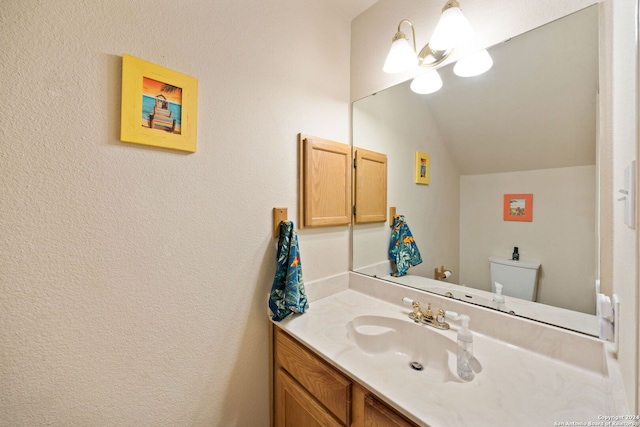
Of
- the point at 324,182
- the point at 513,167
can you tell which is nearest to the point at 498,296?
the point at 513,167

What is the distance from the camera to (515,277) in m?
0.92

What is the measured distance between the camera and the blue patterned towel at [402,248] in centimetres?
123

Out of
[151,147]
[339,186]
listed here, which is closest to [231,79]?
[151,147]

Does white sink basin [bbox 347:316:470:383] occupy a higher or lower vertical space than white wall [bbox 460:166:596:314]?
lower

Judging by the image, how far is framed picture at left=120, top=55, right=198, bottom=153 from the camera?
75 centimetres

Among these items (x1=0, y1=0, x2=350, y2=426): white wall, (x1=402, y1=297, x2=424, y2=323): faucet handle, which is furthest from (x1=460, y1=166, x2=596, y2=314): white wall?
(x1=0, y1=0, x2=350, y2=426): white wall

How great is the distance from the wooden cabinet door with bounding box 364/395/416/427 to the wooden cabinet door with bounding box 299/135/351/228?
2.44 ft

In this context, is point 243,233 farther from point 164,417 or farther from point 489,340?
point 489,340

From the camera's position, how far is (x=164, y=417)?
0.83 m

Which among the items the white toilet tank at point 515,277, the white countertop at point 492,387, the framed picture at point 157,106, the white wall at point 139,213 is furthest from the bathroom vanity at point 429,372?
the framed picture at point 157,106

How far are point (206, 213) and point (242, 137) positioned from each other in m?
0.35

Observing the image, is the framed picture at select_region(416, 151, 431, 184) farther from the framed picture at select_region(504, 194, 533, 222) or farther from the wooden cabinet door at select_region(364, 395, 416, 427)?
the wooden cabinet door at select_region(364, 395, 416, 427)

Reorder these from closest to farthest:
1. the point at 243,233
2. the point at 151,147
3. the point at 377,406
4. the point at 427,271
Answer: the point at 377,406 → the point at 151,147 → the point at 243,233 → the point at 427,271

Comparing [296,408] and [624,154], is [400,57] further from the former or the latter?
[296,408]
